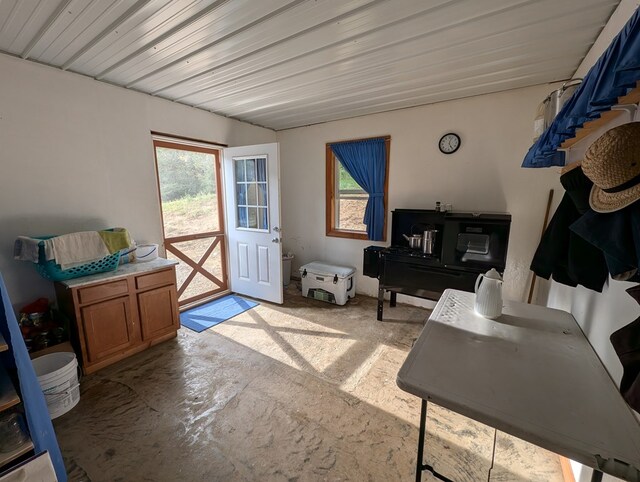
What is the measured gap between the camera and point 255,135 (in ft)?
12.8

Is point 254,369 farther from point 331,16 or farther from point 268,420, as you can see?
point 331,16

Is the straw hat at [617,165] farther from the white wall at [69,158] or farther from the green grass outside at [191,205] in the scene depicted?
the green grass outside at [191,205]

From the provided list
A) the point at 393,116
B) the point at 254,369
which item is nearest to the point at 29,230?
the point at 254,369

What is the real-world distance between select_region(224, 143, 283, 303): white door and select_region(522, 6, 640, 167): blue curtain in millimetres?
2605

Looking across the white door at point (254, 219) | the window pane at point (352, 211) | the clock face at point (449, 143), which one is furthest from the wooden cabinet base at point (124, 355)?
the clock face at point (449, 143)

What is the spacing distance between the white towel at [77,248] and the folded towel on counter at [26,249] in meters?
0.13

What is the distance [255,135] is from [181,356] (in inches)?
117

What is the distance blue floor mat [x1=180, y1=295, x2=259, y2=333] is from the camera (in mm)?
2977

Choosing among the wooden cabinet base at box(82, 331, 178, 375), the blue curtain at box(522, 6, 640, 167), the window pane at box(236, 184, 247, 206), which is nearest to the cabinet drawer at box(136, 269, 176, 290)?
the wooden cabinet base at box(82, 331, 178, 375)

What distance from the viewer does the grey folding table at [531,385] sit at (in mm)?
742

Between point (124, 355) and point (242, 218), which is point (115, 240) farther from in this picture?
point (242, 218)

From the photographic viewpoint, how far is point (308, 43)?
1755mm

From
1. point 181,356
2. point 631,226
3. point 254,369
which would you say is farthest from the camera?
point 181,356

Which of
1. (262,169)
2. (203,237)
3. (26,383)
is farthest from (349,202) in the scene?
(26,383)
